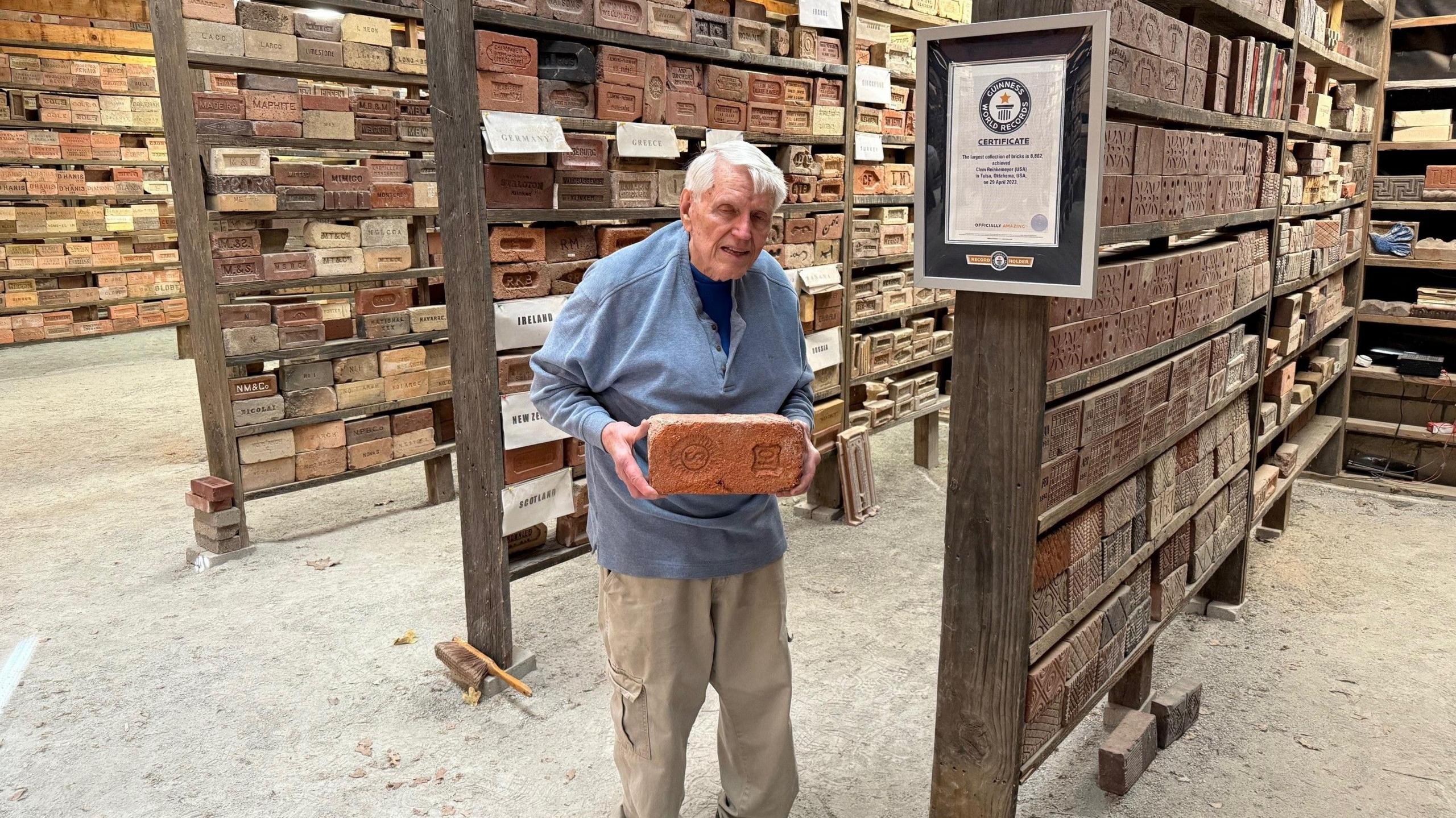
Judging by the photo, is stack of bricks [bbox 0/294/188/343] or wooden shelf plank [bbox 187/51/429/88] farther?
stack of bricks [bbox 0/294/188/343]

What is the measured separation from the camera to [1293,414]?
5.02 metres

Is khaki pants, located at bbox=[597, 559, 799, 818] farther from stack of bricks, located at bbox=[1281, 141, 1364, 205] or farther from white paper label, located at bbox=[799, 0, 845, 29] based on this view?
white paper label, located at bbox=[799, 0, 845, 29]

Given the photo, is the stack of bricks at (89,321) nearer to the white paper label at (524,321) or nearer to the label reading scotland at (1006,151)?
the white paper label at (524,321)

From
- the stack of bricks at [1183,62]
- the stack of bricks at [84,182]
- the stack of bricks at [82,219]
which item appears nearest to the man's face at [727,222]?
the stack of bricks at [1183,62]

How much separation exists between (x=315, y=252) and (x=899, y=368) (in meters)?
3.28

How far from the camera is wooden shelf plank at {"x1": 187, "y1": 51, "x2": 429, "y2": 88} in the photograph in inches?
178

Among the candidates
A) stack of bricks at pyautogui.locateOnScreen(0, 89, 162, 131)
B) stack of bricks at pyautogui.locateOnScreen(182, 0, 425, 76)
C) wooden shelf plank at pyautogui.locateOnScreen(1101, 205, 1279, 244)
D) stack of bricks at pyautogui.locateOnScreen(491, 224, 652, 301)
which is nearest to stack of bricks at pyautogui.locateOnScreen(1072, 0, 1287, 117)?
wooden shelf plank at pyautogui.locateOnScreen(1101, 205, 1279, 244)

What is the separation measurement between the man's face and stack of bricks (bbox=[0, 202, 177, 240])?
342 inches

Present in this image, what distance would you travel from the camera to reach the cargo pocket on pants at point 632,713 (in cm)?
235

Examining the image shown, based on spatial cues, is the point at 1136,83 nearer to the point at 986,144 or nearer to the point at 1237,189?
the point at 986,144

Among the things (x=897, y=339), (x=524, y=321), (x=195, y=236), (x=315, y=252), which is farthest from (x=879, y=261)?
(x=195, y=236)

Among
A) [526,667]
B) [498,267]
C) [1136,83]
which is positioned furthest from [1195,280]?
[526,667]

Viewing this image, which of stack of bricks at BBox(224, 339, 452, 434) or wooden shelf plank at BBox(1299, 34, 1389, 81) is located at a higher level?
wooden shelf plank at BBox(1299, 34, 1389, 81)

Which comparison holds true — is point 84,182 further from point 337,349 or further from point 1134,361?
point 1134,361
